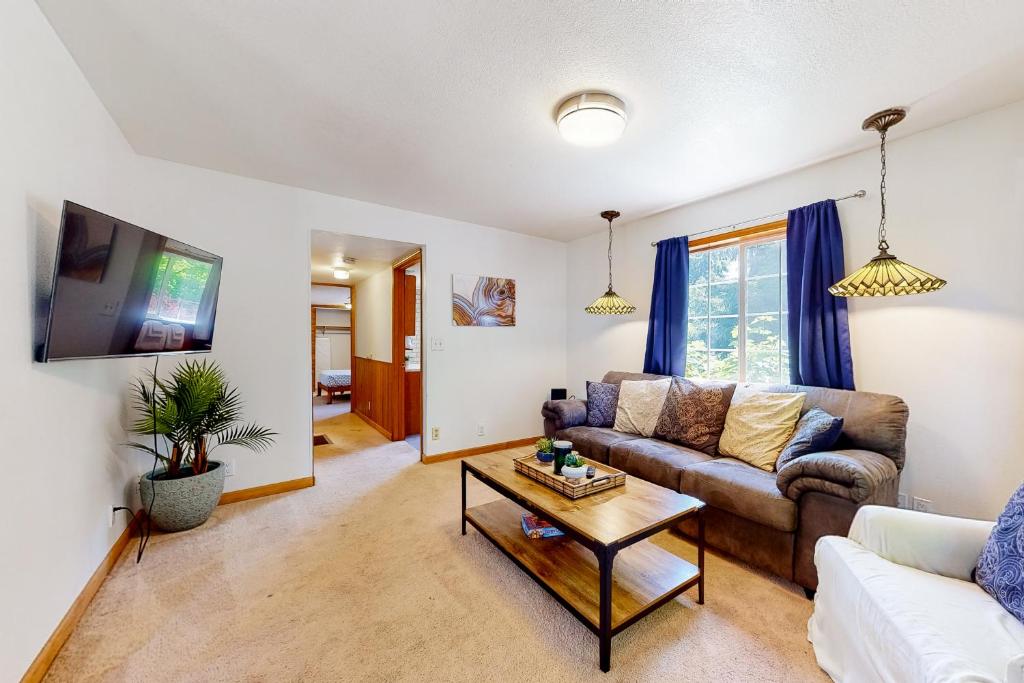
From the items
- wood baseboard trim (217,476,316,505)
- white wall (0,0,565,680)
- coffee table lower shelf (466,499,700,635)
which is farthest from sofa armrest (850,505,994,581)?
wood baseboard trim (217,476,316,505)

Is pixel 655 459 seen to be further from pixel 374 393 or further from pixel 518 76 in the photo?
pixel 374 393

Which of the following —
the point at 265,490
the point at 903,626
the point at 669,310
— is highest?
the point at 669,310

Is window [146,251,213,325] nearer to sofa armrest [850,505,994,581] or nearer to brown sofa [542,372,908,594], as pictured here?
brown sofa [542,372,908,594]

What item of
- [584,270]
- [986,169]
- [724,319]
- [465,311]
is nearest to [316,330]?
[465,311]

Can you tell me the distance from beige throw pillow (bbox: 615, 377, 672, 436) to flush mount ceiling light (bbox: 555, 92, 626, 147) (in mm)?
1999

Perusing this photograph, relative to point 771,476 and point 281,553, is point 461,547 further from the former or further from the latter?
point 771,476

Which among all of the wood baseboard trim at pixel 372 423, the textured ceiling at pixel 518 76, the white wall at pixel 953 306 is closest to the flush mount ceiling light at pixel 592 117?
the textured ceiling at pixel 518 76

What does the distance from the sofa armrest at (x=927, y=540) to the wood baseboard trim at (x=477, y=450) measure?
3.15m

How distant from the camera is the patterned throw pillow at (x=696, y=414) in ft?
9.07

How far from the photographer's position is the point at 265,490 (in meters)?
2.99

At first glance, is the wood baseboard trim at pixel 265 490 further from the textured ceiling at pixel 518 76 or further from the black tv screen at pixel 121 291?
the textured ceiling at pixel 518 76

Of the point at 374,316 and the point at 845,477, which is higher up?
the point at 374,316

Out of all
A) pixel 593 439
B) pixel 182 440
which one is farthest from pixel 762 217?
pixel 182 440

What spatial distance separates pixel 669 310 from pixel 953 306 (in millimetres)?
1689
